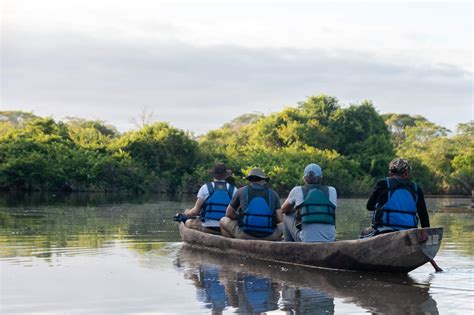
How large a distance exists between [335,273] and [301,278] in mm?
620

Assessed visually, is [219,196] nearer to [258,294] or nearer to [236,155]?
[258,294]

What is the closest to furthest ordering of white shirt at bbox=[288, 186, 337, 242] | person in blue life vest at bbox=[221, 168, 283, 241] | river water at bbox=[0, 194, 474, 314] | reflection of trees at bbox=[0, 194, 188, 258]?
river water at bbox=[0, 194, 474, 314] < white shirt at bbox=[288, 186, 337, 242] < person in blue life vest at bbox=[221, 168, 283, 241] < reflection of trees at bbox=[0, 194, 188, 258]

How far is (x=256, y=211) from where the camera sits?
10.8m

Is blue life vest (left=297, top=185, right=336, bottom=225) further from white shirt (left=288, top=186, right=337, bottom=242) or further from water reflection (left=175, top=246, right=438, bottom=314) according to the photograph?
water reflection (left=175, top=246, right=438, bottom=314)

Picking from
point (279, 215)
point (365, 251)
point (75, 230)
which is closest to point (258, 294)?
point (365, 251)

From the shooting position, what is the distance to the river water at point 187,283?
23.3 feet

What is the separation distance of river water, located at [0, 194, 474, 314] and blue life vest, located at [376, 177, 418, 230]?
2.06 ft

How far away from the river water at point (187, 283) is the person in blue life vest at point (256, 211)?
502mm

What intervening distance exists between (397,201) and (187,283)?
8.75 ft

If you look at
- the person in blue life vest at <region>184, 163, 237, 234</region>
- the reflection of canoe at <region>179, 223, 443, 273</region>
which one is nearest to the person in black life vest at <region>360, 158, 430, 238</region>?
the reflection of canoe at <region>179, 223, 443, 273</region>

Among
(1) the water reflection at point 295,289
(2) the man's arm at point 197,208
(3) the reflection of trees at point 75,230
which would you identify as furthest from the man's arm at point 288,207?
(3) the reflection of trees at point 75,230

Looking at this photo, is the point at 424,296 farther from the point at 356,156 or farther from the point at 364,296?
the point at 356,156

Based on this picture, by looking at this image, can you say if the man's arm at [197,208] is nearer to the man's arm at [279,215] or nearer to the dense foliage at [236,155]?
the man's arm at [279,215]

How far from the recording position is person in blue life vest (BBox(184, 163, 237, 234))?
11.8 meters
